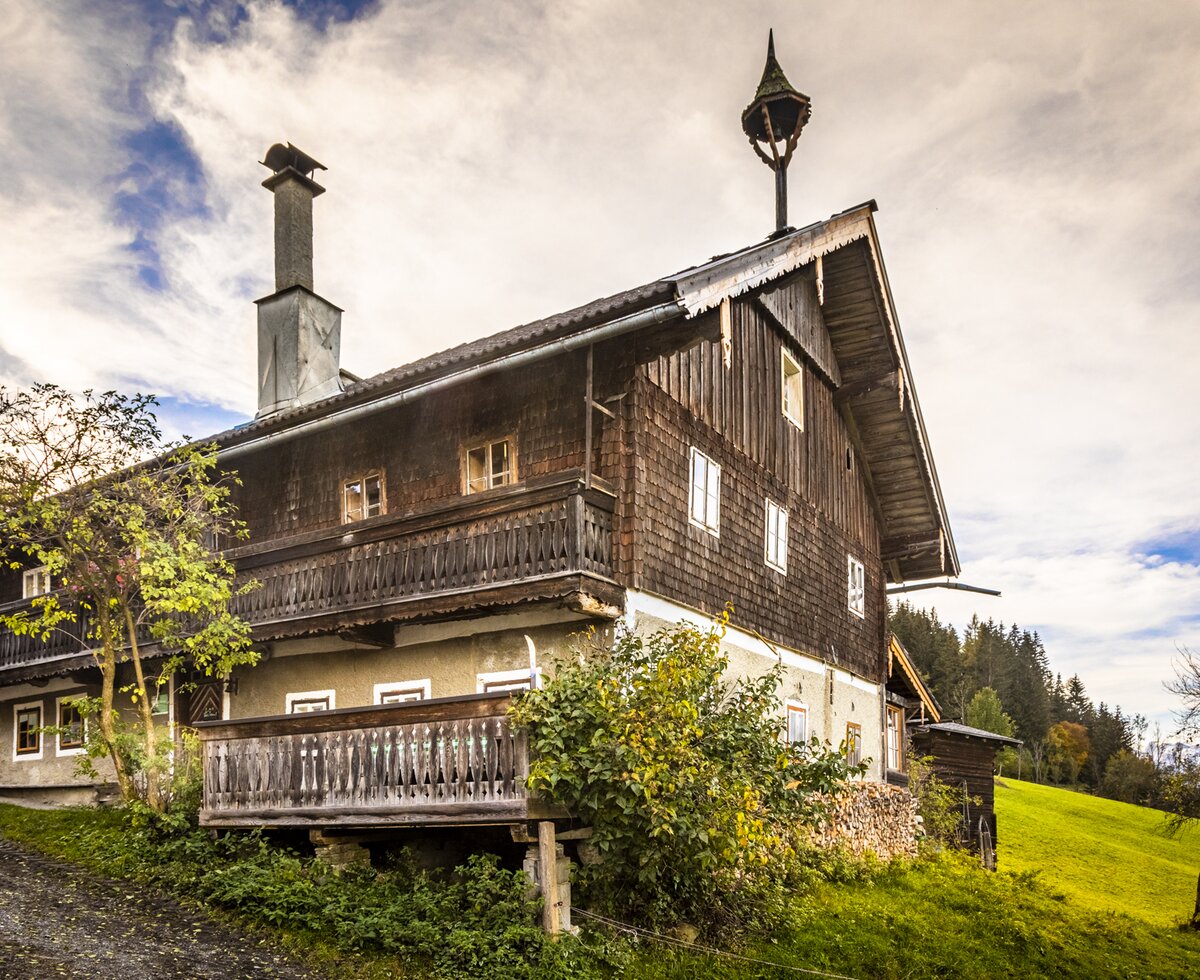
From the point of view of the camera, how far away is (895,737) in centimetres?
2838

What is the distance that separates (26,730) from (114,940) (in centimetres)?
1461

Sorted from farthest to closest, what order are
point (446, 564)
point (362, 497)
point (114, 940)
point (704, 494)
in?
point (362, 497)
point (704, 494)
point (446, 564)
point (114, 940)

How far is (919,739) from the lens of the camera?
32094 mm

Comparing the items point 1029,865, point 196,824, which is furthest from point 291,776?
point 1029,865

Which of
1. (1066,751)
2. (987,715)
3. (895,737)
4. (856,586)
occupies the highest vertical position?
(856,586)

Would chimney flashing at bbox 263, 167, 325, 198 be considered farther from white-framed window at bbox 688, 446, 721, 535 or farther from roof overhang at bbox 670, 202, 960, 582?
white-framed window at bbox 688, 446, 721, 535

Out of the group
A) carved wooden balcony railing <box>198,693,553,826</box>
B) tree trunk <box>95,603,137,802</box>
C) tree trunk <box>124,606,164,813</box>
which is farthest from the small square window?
carved wooden balcony railing <box>198,693,553,826</box>

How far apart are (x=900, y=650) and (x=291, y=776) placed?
17.8 meters

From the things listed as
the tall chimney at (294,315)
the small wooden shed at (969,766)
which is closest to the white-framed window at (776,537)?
the tall chimney at (294,315)

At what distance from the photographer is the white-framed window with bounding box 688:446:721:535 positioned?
17531 mm

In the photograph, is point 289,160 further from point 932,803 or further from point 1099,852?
point 1099,852

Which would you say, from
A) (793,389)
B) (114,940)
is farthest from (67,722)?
(793,389)

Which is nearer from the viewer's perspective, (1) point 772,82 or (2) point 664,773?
(2) point 664,773

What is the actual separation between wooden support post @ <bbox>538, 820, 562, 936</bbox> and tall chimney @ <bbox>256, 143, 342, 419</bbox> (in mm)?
14208
